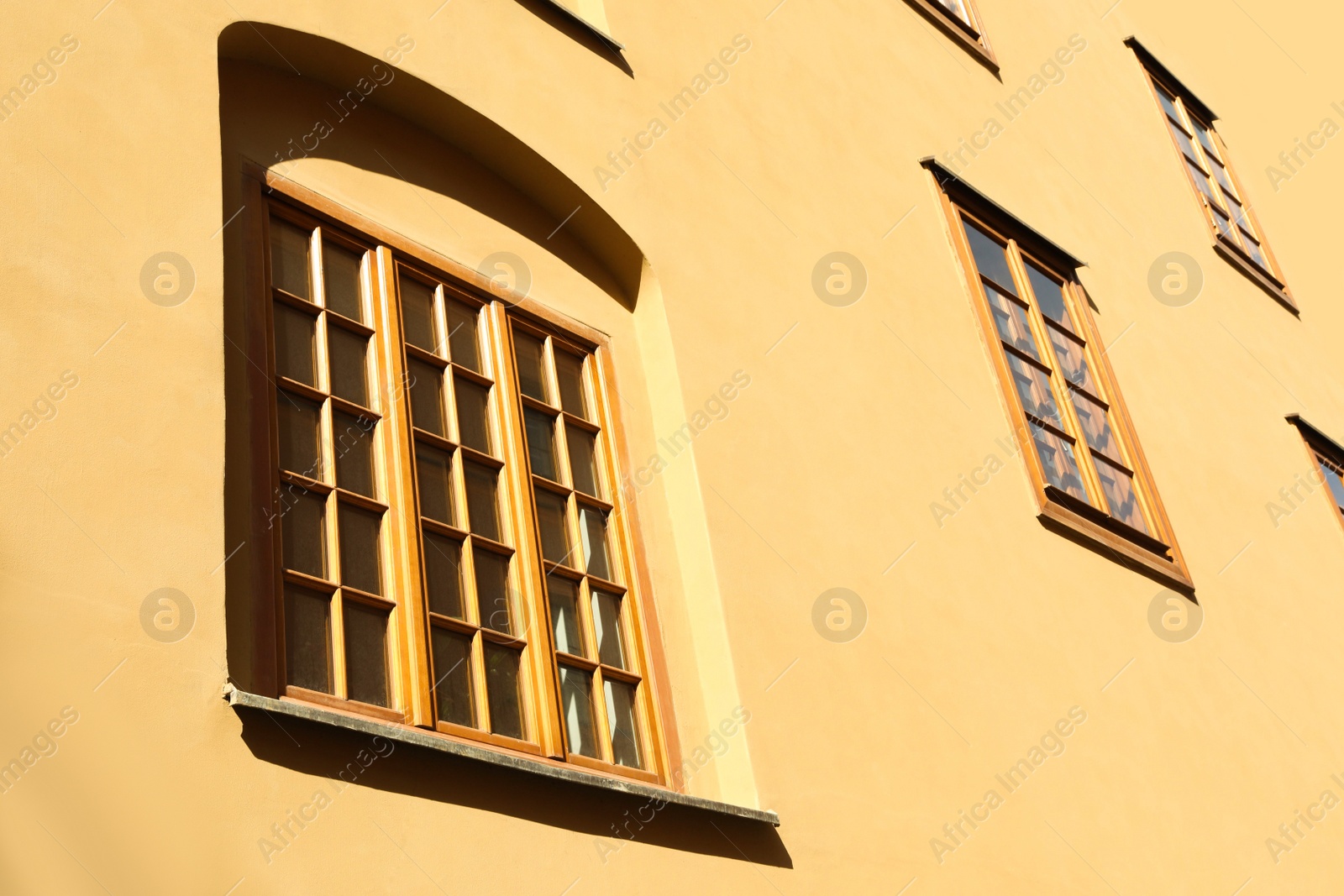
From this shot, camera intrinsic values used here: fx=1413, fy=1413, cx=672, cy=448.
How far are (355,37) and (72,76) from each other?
1290 mm

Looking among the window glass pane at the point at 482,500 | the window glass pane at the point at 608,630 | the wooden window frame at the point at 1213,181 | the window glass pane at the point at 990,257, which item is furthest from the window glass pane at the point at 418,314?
the wooden window frame at the point at 1213,181

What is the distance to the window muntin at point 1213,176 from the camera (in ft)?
43.3

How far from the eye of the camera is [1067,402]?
27.1 feet

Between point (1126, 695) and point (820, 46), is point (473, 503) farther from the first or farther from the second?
point (820, 46)

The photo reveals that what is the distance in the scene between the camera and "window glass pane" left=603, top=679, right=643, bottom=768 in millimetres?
4598

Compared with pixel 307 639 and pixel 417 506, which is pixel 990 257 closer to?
pixel 417 506

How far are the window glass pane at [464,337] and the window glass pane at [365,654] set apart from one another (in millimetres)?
1200

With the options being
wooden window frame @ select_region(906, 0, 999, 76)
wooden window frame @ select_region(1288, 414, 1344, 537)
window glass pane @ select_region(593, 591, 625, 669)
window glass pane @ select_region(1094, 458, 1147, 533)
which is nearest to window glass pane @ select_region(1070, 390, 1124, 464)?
window glass pane @ select_region(1094, 458, 1147, 533)

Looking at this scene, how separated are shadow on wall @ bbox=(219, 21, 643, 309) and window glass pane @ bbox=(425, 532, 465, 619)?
1.37 m

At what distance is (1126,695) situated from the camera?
22.6 ft

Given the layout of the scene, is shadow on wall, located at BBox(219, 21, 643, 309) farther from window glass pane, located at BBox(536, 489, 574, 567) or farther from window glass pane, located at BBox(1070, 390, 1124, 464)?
window glass pane, located at BBox(1070, 390, 1124, 464)

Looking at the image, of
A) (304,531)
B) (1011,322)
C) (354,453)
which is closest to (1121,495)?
(1011,322)

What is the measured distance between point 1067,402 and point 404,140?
4.46m

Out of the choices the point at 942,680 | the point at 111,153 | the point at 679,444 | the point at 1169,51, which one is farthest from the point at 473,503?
the point at 1169,51
